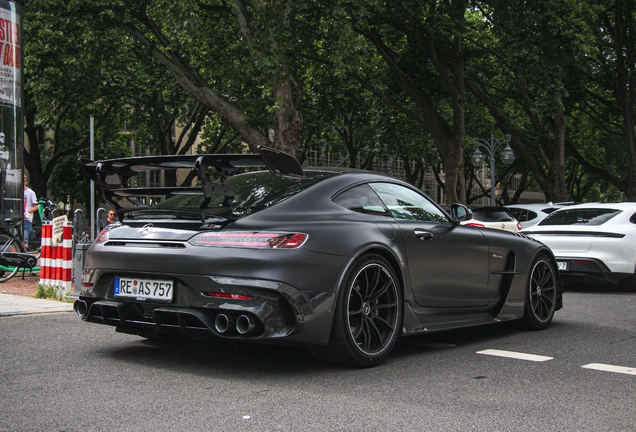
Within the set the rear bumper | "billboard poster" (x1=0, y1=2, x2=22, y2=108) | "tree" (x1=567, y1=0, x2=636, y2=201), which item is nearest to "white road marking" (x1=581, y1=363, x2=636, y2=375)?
the rear bumper

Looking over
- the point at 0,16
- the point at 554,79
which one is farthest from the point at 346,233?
the point at 554,79

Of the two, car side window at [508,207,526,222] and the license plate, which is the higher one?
car side window at [508,207,526,222]

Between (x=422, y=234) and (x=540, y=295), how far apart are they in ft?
7.06

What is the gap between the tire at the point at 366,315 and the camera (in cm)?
451

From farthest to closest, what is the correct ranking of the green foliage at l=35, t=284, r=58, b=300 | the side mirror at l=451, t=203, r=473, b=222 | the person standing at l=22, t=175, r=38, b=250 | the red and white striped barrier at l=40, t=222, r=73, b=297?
the person standing at l=22, t=175, r=38, b=250
the green foliage at l=35, t=284, r=58, b=300
the red and white striped barrier at l=40, t=222, r=73, b=297
the side mirror at l=451, t=203, r=473, b=222

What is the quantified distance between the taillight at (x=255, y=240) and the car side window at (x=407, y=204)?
1.13 meters

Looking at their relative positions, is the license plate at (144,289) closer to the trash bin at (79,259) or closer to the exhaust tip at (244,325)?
the exhaust tip at (244,325)

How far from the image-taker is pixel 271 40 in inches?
661

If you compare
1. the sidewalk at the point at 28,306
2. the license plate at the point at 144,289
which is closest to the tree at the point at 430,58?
the sidewalk at the point at 28,306

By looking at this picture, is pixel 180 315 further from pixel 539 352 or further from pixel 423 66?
pixel 423 66

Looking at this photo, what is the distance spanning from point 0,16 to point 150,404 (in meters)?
10.3

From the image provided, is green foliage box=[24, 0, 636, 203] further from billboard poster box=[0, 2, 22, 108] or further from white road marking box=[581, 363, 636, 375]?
white road marking box=[581, 363, 636, 375]

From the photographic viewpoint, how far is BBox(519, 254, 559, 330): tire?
661 centimetres

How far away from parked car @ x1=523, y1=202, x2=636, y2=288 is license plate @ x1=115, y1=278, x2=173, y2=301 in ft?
25.3
